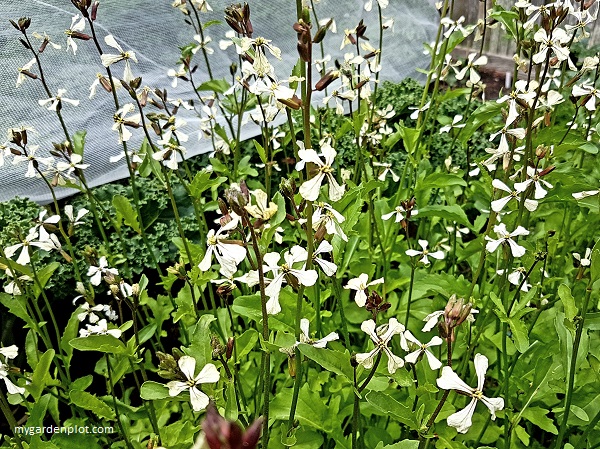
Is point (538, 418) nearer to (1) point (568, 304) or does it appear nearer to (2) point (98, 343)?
(1) point (568, 304)

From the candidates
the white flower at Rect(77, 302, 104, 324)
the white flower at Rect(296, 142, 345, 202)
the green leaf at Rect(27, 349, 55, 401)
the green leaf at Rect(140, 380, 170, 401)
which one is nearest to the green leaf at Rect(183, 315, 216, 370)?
the green leaf at Rect(140, 380, 170, 401)

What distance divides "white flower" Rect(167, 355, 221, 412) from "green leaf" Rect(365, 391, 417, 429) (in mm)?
207

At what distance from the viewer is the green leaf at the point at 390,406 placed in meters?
0.70

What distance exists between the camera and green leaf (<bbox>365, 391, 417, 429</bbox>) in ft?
2.29

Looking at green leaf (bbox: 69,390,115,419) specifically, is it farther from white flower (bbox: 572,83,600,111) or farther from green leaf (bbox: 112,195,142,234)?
white flower (bbox: 572,83,600,111)

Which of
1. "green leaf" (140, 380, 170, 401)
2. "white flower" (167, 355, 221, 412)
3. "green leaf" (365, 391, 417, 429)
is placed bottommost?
"green leaf" (140, 380, 170, 401)

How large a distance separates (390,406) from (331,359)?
100 millimetres

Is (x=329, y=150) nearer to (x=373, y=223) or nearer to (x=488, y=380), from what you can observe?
(x=373, y=223)

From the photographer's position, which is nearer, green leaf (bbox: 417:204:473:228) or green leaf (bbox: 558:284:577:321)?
green leaf (bbox: 558:284:577:321)

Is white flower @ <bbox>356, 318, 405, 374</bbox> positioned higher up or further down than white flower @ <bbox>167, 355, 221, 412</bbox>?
higher up

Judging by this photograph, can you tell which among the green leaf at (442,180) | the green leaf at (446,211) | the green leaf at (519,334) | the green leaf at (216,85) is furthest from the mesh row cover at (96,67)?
the green leaf at (519,334)

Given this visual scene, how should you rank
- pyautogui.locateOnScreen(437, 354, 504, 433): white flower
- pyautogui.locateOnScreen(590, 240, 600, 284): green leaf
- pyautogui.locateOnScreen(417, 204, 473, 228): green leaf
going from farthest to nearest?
pyautogui.locateOnScreen(417, 204, 473, 228): green leaf → pyautogui.locateOnScreen(590, 240, 600, 284): green leaf → pyautogui.locateOnScreen(437, 354, 504, 433): white flower

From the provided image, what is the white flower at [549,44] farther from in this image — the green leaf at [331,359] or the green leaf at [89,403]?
the green leaf at [89,403]

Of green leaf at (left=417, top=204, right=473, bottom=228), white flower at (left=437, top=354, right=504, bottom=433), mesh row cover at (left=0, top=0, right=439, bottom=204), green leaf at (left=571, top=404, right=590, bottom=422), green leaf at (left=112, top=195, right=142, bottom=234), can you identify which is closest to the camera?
white flower at (left=437, top=354, right=504, bottom=433)
